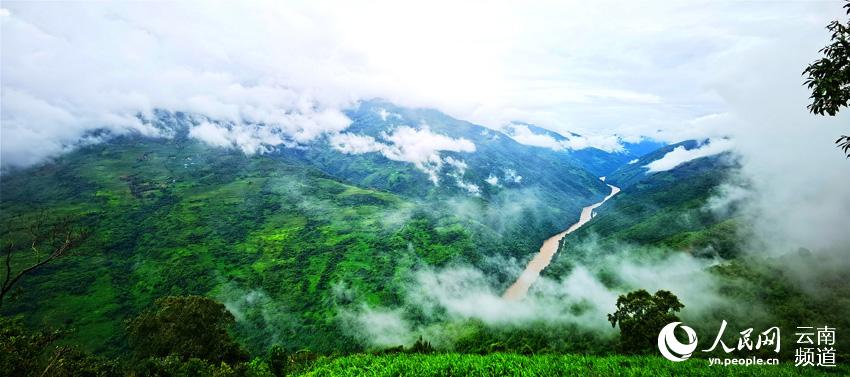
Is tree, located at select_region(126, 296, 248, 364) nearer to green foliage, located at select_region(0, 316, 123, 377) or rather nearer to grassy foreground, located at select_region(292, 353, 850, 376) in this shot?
green foliage, located at select_region(0, 316, 123, 377)

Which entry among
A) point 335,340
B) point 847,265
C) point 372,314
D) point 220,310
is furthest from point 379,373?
point 847,265

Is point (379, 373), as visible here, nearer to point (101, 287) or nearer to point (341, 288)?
point (341, 288)

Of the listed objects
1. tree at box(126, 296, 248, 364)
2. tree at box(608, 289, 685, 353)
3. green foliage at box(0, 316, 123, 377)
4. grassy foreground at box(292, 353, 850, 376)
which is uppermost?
tree at box(608, 289, 685, 353)

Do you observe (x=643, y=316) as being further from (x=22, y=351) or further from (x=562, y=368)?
(x=22, y=351)

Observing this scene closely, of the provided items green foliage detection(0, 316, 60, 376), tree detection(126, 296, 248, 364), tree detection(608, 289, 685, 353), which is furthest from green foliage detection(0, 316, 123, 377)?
tree detection(608, 289, 685, 353)

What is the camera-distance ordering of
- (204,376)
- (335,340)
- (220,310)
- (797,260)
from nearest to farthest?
(204,376), (220,310), (335,340), (797,260)

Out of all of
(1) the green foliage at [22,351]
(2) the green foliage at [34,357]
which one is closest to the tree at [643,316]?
(2) the green foliage at [34,357]

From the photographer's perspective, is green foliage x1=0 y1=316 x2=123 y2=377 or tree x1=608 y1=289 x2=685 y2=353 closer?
green foliage x1=0 y1=316 x2=123 y2=377
